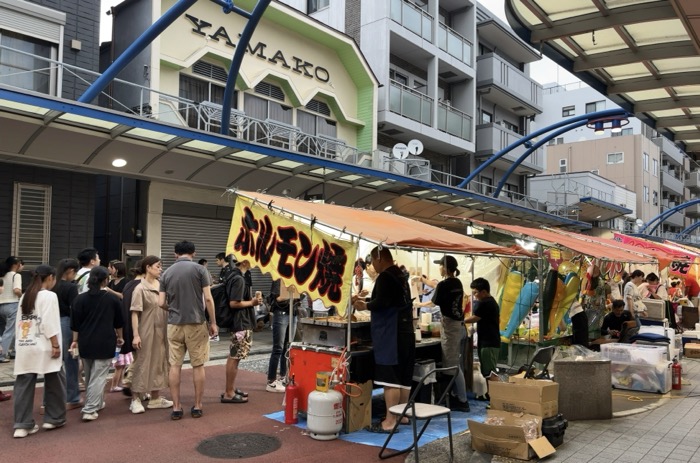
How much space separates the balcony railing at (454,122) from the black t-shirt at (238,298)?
62.2 ft

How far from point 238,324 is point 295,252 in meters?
1.45

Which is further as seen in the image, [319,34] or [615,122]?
[319,34]

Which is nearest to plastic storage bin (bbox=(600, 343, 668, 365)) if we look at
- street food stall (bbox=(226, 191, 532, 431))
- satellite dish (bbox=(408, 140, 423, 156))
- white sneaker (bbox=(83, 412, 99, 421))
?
street food stall (bbox=(226, 191, 532, 431))

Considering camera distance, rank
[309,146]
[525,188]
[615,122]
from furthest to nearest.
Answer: [525,188] < [309,146] < [615,122]

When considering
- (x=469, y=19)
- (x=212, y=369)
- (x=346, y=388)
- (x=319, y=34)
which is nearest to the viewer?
Result: (x=346, y=388)

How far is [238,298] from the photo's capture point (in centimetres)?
770

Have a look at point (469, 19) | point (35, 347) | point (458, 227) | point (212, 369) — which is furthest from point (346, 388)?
point (469, 19)

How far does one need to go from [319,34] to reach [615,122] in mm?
10531

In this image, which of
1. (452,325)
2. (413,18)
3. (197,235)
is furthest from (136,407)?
(413,18)

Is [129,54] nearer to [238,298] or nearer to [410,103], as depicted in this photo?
[238,298]

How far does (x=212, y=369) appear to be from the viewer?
10312 mm

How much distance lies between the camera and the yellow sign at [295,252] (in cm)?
649

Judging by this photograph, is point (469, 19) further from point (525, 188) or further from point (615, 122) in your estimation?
point (615, 122)

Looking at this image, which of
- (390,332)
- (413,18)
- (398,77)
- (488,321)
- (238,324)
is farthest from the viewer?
(398,77)
